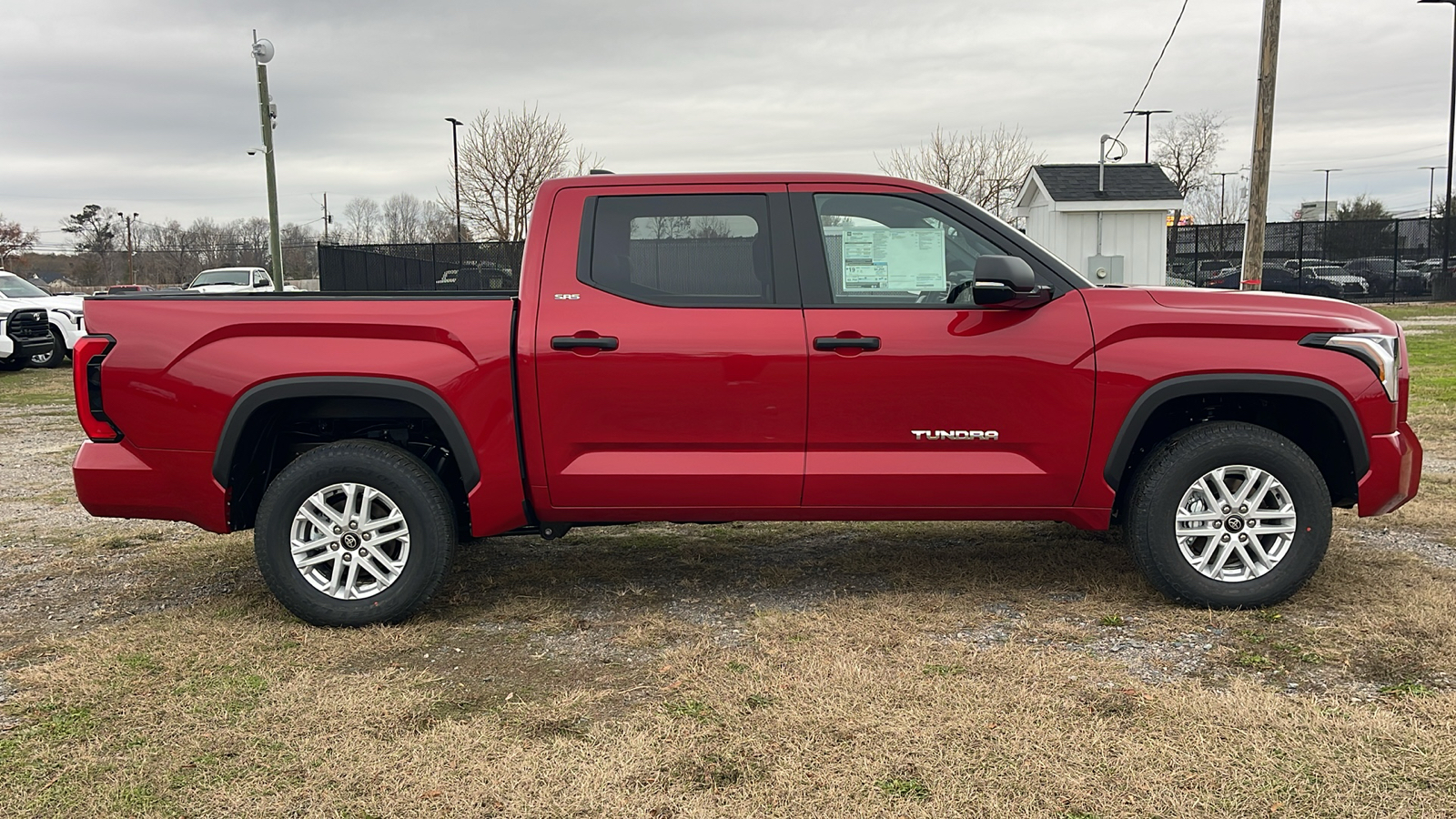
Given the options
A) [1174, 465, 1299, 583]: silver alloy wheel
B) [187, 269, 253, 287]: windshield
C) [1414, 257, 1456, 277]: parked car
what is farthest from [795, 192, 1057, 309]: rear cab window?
[1414, 257, 1456, 277]: parked car

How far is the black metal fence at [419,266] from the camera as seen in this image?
90.7 ft

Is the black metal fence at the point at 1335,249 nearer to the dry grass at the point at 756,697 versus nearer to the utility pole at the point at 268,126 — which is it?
the utility pole at the point at 268,126

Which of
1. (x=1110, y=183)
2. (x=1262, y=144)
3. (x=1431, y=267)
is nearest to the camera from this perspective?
(x=1262, y=144)

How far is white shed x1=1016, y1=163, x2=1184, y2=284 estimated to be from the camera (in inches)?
690

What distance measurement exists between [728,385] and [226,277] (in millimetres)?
28211

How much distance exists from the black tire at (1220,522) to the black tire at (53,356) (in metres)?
18.3

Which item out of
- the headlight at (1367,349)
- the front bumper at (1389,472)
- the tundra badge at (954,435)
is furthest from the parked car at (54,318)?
the front bumper at (1389,472)

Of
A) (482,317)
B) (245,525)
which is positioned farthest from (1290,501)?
(245,525)

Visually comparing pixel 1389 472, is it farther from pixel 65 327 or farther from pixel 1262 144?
pixel 65 327

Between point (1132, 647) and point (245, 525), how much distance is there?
3655mm

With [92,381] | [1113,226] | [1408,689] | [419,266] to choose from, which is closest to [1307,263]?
[1113,226]

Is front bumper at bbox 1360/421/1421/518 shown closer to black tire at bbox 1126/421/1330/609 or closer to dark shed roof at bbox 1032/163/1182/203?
black tire at bbox 1126/421/1330/609

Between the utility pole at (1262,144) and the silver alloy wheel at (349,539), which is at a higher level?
the utility pole at (1262,144)

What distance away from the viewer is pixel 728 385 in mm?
4305
